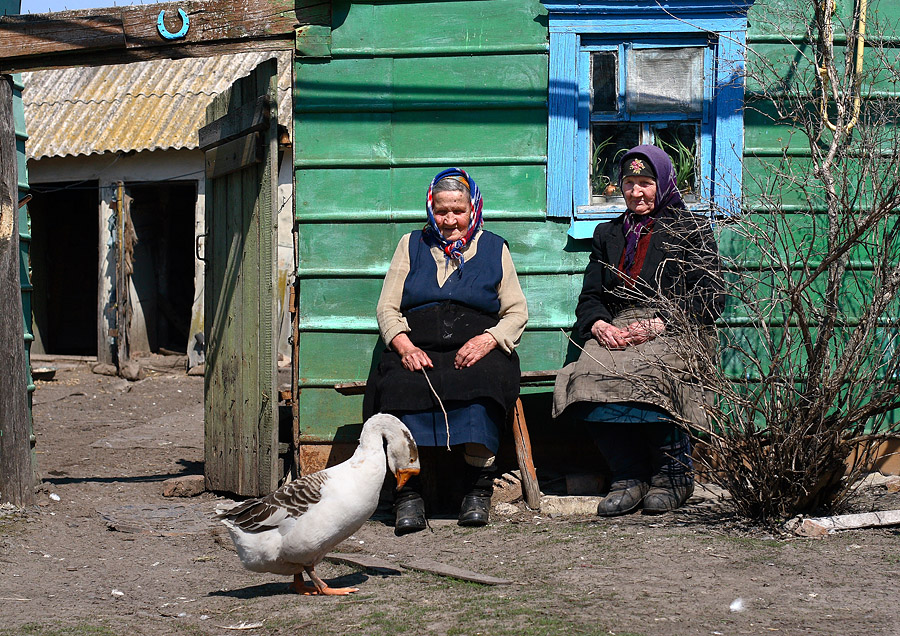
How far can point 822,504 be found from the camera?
4766mm

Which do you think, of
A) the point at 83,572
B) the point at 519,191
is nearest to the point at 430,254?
the point at 519,191

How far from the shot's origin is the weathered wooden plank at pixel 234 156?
600cm

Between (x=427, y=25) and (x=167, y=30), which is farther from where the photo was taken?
(x=427, y=25)

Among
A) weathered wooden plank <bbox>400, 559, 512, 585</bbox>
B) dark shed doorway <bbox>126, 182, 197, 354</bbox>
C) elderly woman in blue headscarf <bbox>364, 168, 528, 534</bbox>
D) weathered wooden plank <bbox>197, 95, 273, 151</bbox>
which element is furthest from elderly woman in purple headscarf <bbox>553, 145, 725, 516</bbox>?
dark shed doorway <bbox>126, 182, 197, 354</bbox>

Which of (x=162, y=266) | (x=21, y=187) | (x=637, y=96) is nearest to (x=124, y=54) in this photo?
(x=21, y=187)

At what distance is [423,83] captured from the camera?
5.89 m

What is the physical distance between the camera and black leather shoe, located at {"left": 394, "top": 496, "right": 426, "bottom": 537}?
5.09m

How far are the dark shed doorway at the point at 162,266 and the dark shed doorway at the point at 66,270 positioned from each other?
1.60m

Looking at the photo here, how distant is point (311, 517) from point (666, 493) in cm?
213

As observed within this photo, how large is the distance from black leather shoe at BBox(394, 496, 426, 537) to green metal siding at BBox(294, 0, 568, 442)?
3.13 ft

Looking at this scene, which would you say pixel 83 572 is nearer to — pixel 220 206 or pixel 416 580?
pixel 416 580

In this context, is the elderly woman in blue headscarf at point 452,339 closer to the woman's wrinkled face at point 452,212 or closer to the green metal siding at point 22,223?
the woman's wrinkled face at point 452,212

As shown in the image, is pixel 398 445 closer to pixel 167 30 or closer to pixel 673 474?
pixel 673 474

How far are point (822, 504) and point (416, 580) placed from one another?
206cm
